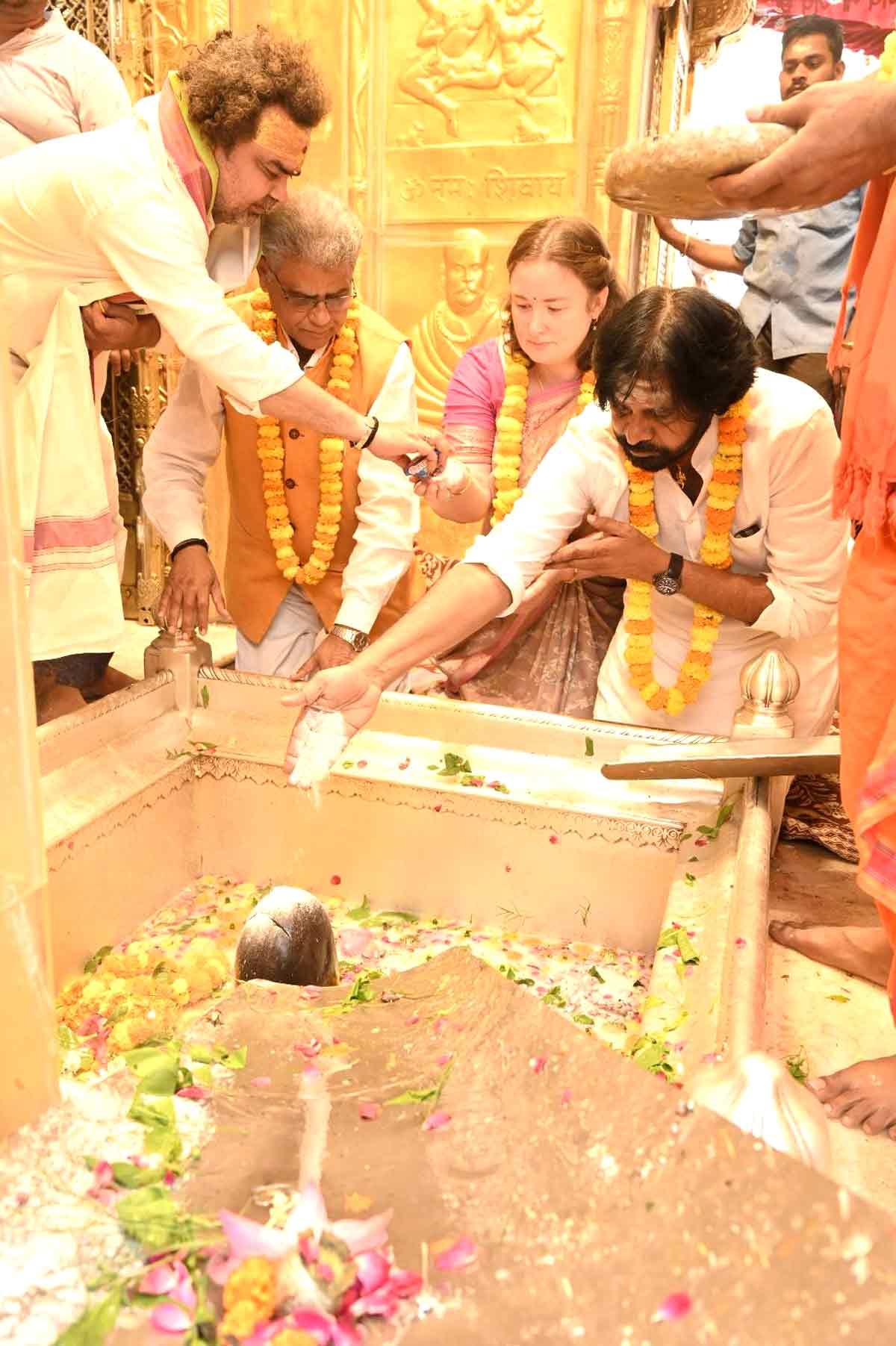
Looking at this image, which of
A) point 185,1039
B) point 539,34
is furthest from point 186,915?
point 539,34

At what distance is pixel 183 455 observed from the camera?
242cm

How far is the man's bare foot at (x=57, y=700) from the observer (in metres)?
2.30

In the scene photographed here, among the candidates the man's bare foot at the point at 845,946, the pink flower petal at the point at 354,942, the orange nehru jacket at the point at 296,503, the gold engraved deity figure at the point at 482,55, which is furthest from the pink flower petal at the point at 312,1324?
the gold engraved deity figure at the point at 482,55

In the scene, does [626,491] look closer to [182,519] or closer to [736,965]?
[182,519]

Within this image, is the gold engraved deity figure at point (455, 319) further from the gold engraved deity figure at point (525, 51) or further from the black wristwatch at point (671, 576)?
the black wristwatch at point (671, 576)

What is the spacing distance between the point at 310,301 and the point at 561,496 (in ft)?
2.09

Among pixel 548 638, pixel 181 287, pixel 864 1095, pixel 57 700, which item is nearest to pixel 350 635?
pixel 548 638

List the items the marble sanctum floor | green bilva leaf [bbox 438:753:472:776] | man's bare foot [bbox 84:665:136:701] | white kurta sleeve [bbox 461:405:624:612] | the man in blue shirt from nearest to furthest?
the marble sanctum floor → green bilva leaf [bbox 438:753:472:776] → white kurta sleeve [bbox 461:405:624:612] → man's bare foot [bbox 84:665:136:701] → the man in blue shirt

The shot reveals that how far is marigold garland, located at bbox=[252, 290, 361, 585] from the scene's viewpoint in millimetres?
2400

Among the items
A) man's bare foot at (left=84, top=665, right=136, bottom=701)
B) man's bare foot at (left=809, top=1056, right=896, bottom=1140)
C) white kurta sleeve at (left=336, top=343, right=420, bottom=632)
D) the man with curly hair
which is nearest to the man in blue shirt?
white kurta sleeve at (left=336, top=343, right=420, bottom=632)

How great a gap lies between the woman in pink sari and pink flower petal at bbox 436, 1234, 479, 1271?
1900 millimetres

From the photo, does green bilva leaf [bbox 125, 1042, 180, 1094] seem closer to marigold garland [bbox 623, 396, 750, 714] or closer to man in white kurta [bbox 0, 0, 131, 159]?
marigold garland [bbox 623, 396, 750, 714]

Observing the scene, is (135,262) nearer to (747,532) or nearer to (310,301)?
(310,301)

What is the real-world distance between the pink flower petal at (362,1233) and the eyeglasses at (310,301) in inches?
75.1
